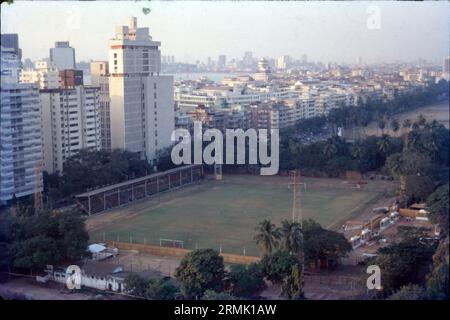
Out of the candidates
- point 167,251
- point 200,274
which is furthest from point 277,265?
point 167,251

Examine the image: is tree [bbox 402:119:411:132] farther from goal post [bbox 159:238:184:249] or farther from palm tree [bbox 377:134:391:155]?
goal post [bbox 159:238:184:249]

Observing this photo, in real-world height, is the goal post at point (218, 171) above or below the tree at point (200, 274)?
below

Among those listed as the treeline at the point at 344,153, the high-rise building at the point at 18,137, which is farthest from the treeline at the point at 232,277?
the treeline at the point at 344,153

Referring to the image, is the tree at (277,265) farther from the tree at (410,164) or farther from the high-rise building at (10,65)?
the high-rise building at (10,65)

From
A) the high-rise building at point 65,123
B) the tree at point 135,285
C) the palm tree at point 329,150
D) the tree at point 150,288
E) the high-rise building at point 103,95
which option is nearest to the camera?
the tree at point 150,288

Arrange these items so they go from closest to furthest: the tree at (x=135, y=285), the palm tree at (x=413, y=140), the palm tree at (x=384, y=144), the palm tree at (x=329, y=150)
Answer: the tree at (x=135, y=285), the palm tree at (x=413, y=140), the palm tree at (x=384, y=144), the palm tree at (x=329, y=150)

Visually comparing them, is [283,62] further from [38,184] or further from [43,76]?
[38,184]

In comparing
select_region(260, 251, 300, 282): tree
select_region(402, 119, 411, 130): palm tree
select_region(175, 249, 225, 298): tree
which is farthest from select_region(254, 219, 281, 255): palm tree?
select_region(402, 119, 411, 130): palm tree
